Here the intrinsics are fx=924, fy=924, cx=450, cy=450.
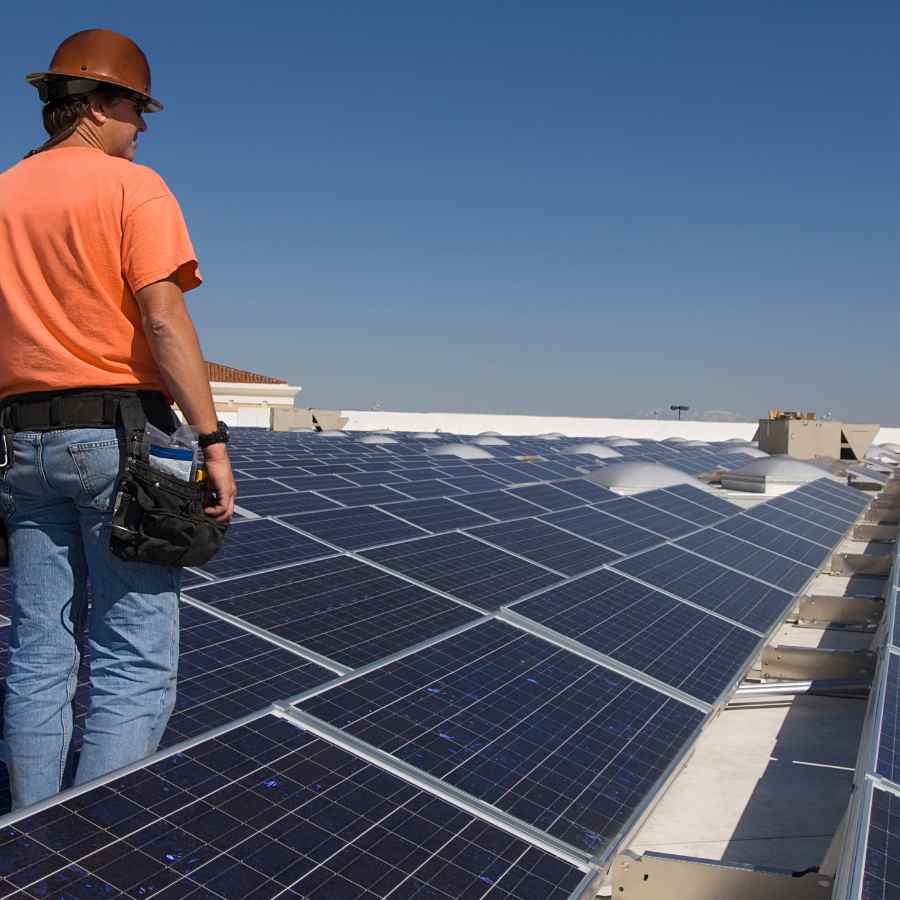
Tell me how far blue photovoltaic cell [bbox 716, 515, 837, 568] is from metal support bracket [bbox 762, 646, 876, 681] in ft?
11.4

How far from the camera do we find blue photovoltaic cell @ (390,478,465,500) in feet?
Result: 44.6

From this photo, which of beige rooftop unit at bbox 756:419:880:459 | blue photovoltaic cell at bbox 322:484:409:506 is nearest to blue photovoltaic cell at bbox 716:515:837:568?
blue photovoltaic cell at bbox 322:484:409:506

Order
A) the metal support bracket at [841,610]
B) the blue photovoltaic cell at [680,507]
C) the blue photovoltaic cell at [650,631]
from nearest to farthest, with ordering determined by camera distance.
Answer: the blue photovoltaic cell at [650,631]
the metal support bracket at [841,610]
the blue photovoltaic cell at [680,507]

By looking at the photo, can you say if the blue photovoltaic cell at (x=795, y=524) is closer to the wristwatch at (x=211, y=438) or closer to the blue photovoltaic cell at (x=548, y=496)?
the blue photovoltaic cell at (x=548, y=496)

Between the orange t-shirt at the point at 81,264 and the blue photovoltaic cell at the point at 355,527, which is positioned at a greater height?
the orange t-shirt at the point at 81,264

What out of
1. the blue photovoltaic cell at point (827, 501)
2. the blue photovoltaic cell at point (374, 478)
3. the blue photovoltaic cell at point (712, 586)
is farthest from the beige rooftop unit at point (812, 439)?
the blue photovoltaic cell at point (712, 586)

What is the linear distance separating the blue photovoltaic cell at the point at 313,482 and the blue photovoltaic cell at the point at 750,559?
5.27 meters

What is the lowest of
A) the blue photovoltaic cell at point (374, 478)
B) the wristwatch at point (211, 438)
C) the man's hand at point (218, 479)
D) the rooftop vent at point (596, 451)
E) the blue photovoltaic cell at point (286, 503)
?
the rooftop vent at point (596, 451)

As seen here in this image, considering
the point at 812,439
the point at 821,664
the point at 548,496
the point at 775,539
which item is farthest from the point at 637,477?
the point at 812,439

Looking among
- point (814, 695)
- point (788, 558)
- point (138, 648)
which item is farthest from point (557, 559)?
point (138, 648)

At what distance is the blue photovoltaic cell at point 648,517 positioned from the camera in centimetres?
1105

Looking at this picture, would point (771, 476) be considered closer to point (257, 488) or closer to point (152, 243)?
point (257, 488)

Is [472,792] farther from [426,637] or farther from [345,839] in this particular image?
[426,637]

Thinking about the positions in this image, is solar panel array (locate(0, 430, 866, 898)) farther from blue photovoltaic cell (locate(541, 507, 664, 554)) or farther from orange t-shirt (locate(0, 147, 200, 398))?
orange t-shirt (locate(0, 147, 200, 398))
